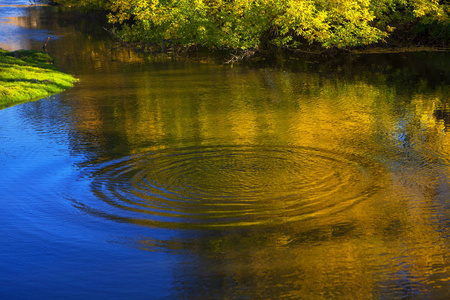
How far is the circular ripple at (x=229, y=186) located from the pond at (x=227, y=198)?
4 centimetres

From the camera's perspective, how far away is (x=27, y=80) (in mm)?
25484

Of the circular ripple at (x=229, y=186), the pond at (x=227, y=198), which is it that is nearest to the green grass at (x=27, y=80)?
the pond at (x=227, y=198)

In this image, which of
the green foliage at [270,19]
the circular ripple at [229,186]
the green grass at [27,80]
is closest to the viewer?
the circular ripple at [229,186]

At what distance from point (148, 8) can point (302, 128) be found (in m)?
22.7

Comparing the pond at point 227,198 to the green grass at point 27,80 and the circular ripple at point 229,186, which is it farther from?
the green grass at point 27,80

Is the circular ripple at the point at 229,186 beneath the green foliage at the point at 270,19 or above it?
beneath

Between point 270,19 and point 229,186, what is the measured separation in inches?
951

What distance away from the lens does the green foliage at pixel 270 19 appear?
106 feet

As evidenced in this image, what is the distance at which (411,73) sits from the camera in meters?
28.6

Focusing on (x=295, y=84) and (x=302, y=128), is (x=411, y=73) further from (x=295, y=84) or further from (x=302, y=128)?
(x=302, y=128)

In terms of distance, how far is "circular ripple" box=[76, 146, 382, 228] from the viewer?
398 inches

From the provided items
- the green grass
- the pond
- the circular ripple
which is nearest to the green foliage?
the green grass

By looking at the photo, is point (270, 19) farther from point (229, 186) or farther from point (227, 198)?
point (227, 198)

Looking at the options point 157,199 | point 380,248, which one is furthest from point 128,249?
point 380,248
